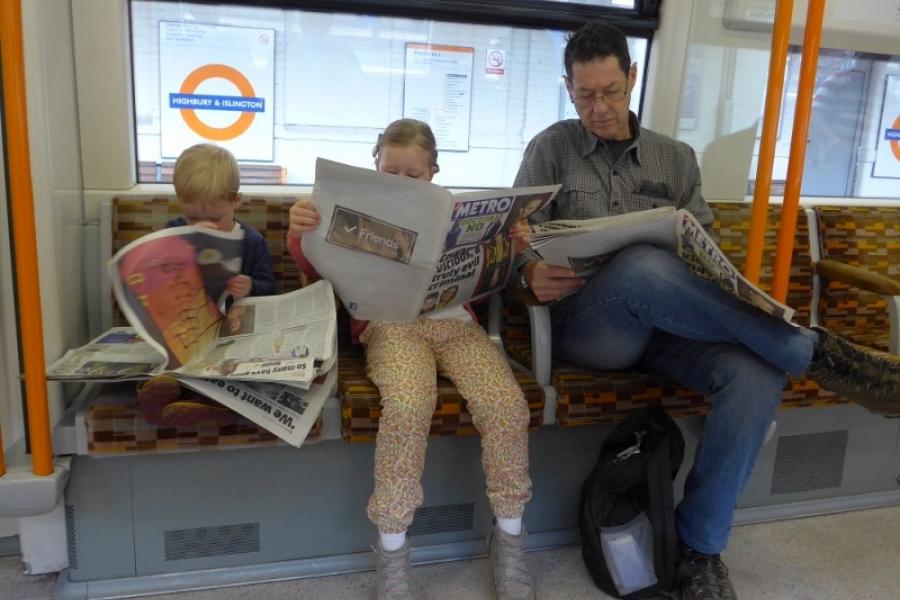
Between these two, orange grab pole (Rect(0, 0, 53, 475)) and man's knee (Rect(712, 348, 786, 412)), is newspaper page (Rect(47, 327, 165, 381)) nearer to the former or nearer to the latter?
orange grab pole (Rect(0, 0, 53, 475))

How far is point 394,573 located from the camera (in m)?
1.46

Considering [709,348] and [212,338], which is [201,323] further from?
[709,348]

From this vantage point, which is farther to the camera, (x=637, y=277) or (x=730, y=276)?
(x=637, y=277)

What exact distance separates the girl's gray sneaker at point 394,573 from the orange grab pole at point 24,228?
0.68 m

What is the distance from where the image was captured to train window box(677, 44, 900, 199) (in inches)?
97.5

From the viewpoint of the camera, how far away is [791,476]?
207cm

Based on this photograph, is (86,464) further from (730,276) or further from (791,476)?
(791,476)

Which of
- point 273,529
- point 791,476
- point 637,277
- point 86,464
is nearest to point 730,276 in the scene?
point 637,277

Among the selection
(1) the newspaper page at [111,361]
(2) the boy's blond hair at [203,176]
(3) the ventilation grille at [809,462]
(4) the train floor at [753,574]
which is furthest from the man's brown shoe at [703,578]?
(2) the boy's blond hair at [203,176]

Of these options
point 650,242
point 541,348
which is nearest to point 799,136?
point 650,242

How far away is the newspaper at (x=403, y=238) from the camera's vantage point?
1.45m

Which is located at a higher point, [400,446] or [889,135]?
[889,135]

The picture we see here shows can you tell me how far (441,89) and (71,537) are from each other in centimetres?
169

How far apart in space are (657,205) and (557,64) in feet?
2.78
